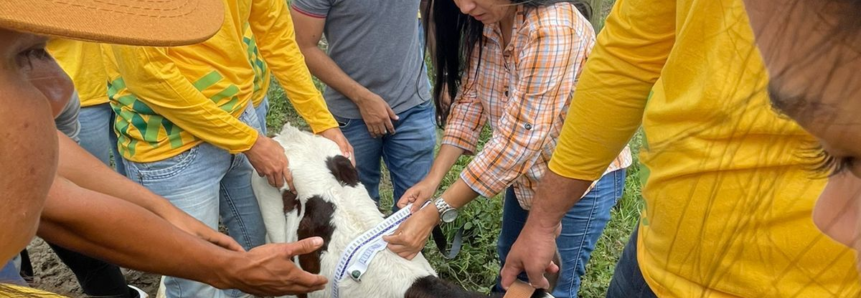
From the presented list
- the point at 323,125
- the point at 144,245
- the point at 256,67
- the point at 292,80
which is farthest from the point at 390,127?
the point at 144,245

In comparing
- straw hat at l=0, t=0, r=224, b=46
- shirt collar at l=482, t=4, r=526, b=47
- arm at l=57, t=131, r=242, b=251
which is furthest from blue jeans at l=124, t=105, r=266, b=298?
straw hat at l=0, t=0, r=224, b=46

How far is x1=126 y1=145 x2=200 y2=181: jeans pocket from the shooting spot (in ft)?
9.33

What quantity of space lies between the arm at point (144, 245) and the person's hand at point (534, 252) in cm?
79

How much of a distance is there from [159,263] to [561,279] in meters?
1.72

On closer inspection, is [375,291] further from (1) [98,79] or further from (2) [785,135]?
(2) [785,135]

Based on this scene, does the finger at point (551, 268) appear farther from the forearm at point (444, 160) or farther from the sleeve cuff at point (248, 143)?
the sleeve cuff at point (248, 143)

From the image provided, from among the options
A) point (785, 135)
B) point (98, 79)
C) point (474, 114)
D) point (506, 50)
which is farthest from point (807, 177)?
point (98, 79)

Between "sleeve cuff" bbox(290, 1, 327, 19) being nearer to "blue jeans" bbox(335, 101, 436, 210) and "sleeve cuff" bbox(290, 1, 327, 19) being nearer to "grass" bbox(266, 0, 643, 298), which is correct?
"blue jeans" bbox(335, 101, 436, 210)

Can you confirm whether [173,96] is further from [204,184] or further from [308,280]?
[308,280]

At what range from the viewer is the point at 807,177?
958 mm

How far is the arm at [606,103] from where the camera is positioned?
1.69 meters

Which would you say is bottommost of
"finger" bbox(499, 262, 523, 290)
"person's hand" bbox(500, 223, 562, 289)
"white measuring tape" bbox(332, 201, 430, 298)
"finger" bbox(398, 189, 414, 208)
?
"white measuring tape" bbox(332, 201, 430, 298)

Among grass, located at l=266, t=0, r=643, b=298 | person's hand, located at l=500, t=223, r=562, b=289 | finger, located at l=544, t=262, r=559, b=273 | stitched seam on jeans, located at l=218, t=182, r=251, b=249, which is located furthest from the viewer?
grass, located at l=266, t=0, r=643, b=298

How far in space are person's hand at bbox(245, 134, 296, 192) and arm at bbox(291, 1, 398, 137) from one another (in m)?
0.48
